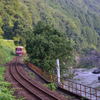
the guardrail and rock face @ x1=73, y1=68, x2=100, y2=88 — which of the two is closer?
the guardrail

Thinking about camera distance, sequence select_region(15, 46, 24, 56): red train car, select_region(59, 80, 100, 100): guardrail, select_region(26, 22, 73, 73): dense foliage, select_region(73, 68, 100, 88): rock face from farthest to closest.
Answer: select_region(15, 46, 24, 56): red train car
select_region(73, 68, 100, 88): rock face
select_region(26, 22, 73, 73): dense foliage
select_region(59, 80, 100, 100): guardrail

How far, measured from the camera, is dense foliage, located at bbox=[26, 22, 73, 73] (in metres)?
43.0

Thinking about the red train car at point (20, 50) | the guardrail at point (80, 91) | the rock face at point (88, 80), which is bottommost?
the rock face at point (88, 80)

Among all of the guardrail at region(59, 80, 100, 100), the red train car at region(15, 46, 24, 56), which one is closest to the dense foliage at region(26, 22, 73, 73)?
the guardrail at region(59, 80, 100, 100)

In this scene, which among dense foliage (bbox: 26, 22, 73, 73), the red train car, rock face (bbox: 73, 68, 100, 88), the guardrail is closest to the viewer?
the guardrail

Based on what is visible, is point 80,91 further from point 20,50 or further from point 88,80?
point 20,50

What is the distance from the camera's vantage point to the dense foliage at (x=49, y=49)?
42981 millimetres

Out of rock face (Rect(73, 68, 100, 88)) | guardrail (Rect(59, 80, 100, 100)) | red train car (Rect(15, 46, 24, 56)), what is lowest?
rock face (Rect(73, 68, 100, 88))

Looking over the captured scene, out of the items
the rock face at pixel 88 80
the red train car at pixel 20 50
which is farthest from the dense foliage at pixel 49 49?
the red train car at pixel 20 50

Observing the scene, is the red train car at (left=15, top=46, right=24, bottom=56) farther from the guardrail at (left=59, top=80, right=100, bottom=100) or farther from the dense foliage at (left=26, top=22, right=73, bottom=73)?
the guardrail at (left=59, top=80, right=100, bottom=100)

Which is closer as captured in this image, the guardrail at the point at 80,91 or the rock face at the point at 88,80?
the guardrail at the point at 80,91

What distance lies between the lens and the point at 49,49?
43906 millimetres

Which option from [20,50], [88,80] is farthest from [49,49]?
[20,50]

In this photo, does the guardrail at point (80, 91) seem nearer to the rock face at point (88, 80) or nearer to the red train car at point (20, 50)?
the rock face at point (88, 80)
